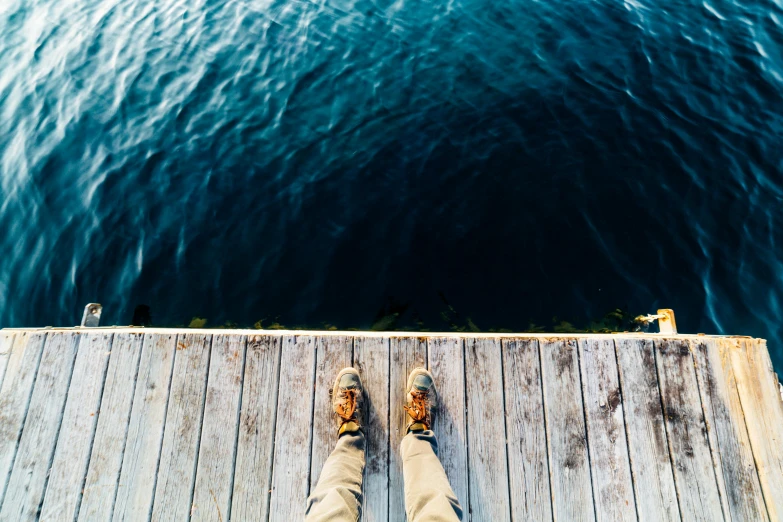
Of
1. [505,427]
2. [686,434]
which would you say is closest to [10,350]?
[505,427]

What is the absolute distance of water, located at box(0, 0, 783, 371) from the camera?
18.9 ft

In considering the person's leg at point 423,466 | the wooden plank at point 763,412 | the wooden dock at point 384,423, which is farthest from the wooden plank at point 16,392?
the wooden plank at point 763,412

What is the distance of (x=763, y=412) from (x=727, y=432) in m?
0.35

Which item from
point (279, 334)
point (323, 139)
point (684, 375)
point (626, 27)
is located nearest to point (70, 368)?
point (279, 334)

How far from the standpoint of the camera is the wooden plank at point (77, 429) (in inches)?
137

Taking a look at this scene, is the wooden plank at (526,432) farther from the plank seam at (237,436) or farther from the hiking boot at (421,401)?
the plank seam at (237,436)

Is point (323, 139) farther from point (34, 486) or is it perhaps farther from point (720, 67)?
point (720, 67)

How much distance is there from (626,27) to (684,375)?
7588 millimetres

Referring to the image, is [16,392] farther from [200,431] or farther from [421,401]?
[421,401]

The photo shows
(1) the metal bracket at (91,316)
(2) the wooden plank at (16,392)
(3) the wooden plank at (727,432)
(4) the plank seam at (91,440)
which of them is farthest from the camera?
(1) the metal bracket at (91,316)

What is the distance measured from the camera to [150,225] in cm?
657

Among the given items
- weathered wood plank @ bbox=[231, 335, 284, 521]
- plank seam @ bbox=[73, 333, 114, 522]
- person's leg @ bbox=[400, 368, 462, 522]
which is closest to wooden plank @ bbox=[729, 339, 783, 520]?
person's leg @ bbox=[400, 368, 462, 522]

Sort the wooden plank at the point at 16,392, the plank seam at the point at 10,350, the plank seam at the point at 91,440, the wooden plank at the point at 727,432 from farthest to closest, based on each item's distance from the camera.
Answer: the plank seam at the point at 10,350 < the wooden plank at the point at 16,392 < the plank seam at the point at 91,440 < the wooden plank at the point at 727,432

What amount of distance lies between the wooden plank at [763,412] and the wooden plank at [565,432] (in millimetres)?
1334
